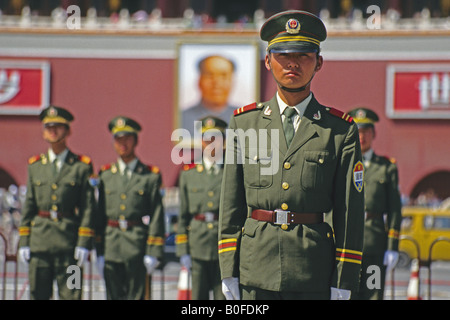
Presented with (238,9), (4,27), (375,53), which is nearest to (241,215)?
(375,53)

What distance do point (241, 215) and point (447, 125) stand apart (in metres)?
19.4

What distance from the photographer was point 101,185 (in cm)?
743

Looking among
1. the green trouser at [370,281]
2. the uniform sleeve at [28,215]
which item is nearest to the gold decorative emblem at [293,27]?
the green trouser at [370,281]

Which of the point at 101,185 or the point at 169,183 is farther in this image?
the point at 169,183

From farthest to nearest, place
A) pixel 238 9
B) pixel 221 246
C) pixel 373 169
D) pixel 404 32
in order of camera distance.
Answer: pixel 238 9 < pixel 404 32 < pixel 373 169 < pixel 221 246

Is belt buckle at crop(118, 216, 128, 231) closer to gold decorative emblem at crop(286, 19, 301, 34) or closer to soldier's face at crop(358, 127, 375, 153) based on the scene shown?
soldier's face at crop(358, 127, 375, 153)

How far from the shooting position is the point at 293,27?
414 cm

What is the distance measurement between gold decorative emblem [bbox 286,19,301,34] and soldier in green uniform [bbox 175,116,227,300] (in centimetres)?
342

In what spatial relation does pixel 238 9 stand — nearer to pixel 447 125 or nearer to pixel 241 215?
pixel 447 125

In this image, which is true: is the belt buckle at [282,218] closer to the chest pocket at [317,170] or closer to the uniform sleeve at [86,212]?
the chest pocket at [317,170]

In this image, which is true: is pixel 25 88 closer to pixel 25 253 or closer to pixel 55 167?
pixel 55 167

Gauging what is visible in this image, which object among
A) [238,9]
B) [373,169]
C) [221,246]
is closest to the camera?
[221,246]

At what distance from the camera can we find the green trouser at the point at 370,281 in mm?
6590

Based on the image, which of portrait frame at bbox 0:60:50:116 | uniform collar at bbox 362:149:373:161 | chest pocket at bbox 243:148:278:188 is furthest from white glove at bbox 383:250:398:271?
portrait frame at bbox 0:60:50:116
